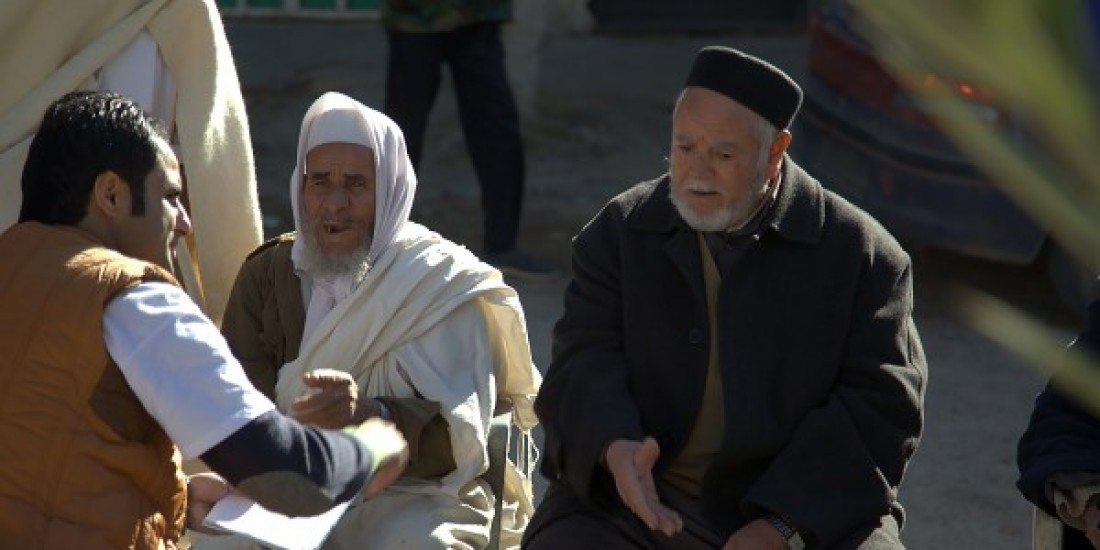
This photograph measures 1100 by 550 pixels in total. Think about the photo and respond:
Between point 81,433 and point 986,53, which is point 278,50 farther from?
point 986,53

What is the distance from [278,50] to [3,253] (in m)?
8.33

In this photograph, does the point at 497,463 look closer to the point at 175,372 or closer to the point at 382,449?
the point at 382,449

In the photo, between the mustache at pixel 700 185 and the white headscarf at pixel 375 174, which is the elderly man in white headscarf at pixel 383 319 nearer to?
the white headscarf at pixel 375 174

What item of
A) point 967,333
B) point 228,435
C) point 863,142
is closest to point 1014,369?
point 967,333

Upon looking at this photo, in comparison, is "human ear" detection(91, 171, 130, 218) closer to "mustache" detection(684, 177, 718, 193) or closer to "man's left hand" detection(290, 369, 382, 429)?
"man's left hand" detection(290, 369, 382, 429)

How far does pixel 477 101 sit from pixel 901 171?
1.79 m

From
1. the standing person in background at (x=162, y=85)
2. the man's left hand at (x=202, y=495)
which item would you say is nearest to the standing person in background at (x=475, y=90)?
the standing person in background at (x=162, y=85)

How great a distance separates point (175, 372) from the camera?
232 centimetres

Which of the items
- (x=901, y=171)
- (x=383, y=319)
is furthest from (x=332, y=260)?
(x=901, y=171)

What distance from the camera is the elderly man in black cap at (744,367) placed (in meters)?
3.23

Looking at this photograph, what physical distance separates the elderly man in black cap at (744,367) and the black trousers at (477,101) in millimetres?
3676

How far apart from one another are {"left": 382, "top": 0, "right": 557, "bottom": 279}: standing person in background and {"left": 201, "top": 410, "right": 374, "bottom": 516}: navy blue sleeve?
15.4 ft

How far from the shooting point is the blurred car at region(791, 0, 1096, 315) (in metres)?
6.39

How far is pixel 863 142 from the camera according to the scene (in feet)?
22.1
